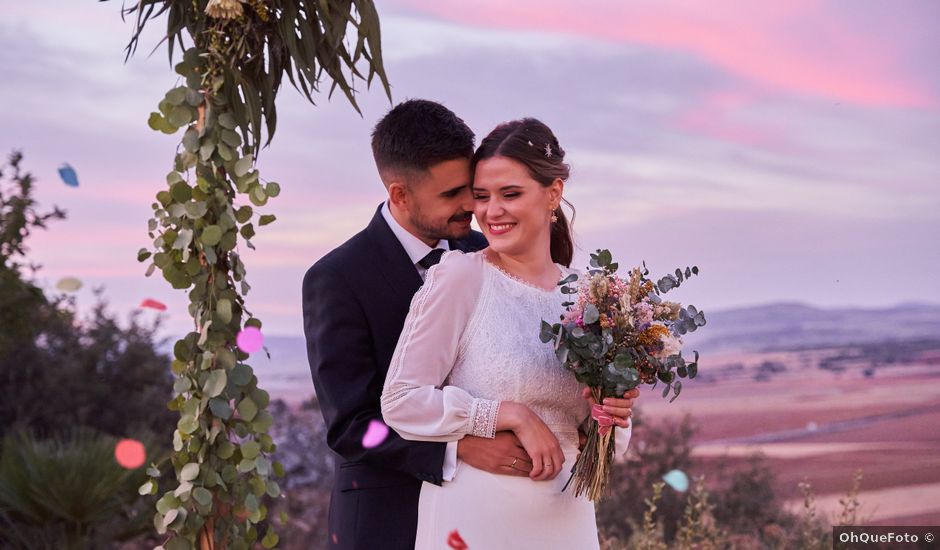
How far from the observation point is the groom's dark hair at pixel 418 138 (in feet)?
13.1

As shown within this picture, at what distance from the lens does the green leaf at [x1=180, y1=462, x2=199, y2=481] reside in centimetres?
360

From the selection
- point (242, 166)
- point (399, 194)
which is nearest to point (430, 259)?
point (399, 194)

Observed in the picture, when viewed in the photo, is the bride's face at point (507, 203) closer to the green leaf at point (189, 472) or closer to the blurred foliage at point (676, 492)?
the green leaf at point (189, 472)

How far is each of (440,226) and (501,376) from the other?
88 centimetres

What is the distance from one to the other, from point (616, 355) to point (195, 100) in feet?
5.59

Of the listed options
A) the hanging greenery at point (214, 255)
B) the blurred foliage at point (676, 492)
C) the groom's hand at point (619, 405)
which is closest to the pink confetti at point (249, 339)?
the hanging greenery at point (214, 255)

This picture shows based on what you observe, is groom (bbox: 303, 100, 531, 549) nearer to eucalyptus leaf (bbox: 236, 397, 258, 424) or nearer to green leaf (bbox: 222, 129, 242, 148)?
eucalyptus leaf (bbox: 236, 397, 258, 424)

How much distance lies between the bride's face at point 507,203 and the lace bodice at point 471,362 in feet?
0.45

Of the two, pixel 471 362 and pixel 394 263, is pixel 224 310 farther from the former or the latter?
pixel 471 362

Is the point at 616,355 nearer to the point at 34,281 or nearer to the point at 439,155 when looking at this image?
the point at 439,155

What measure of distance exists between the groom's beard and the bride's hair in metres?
0.33

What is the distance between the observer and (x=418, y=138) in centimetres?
405

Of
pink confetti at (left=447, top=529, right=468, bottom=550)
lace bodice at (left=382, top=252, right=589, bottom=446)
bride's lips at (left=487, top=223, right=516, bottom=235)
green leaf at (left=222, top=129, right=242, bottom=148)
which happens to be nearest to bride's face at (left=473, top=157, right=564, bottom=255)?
bride's lips at (left=487, top=223, right=516, bottom=235)

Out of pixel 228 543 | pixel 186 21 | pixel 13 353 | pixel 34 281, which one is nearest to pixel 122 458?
pixel 34 281
